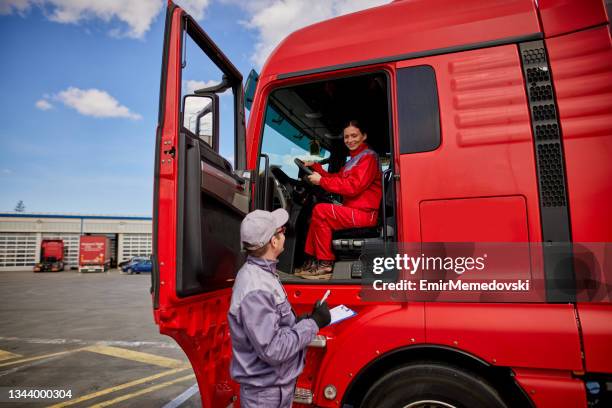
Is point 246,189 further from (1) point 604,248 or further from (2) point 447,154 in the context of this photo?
(1) point 604,248

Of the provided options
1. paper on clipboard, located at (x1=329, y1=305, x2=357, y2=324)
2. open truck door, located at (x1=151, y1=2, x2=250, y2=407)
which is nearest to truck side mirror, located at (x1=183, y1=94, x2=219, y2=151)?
open truck door, located at (x1=151, y1=2, x2=250, y2=407)

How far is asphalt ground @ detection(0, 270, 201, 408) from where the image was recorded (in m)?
4.35

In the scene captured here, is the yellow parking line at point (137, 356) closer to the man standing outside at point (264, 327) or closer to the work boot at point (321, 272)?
the work boot at point (321, 272)

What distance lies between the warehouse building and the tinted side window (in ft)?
137

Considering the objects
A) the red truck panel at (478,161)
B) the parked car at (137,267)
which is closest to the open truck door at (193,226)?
the red truck panel at (478,161)

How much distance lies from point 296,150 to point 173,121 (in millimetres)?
1304

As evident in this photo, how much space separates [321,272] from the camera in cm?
260

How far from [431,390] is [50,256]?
39.8 metres

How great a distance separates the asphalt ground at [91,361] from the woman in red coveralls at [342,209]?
2664mm

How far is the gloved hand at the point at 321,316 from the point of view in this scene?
1981 millimetres

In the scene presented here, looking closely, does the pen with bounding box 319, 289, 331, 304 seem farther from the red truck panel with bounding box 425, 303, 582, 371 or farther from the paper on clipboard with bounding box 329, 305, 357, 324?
the red truck panel with bounding box 425, 303, 582, 371

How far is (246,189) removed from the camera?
2695 mm

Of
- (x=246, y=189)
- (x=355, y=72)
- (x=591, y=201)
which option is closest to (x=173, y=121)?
(x=246, y=189)

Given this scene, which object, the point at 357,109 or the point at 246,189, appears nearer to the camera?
the point at 246,189
